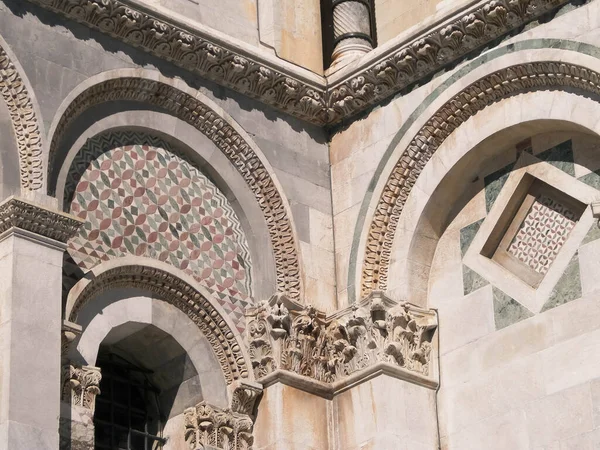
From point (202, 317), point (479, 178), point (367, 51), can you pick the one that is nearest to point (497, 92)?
point (479, 178)

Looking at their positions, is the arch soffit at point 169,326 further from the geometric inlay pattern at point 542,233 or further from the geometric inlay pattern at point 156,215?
the geometric inlay pattern at point 542,233

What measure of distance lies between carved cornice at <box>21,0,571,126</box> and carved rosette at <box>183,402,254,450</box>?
305 cm

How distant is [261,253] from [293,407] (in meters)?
1.51

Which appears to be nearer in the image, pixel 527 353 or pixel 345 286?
pixel 527 353

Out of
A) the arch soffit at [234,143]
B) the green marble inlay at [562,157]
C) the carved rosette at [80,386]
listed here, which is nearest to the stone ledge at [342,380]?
the arch soffit at [234,143]

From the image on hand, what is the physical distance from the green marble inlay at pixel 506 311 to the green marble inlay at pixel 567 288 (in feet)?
0.75

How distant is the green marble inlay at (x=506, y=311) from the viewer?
53.4ft

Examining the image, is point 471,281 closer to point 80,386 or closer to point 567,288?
point 567,288

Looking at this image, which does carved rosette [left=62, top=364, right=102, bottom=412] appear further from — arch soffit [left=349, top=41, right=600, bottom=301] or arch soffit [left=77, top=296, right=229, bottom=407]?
arch soffit [left=349, top=41, right=600, bottom=301]

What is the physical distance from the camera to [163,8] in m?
16.8

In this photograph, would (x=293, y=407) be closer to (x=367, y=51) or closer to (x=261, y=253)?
(x=261, y=253)

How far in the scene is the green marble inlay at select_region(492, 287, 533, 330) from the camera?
16.3 m

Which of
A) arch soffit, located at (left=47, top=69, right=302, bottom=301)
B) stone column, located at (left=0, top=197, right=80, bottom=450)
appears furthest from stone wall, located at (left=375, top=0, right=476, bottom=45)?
stone column, located at (left=0, top=197, right=80, bottom=450)

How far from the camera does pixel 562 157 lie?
54.0ft
